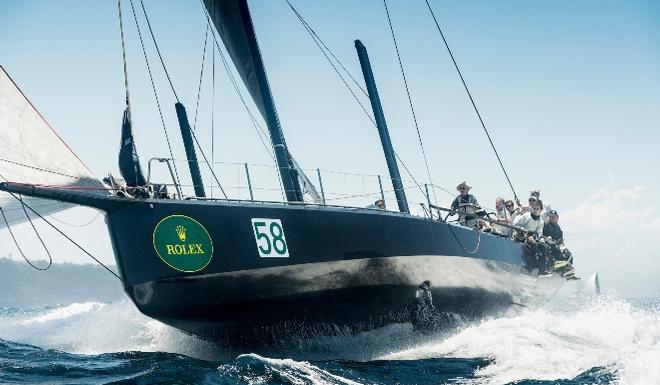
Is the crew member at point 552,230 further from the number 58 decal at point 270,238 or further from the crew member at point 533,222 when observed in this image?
the number 58 decal at point 270,238

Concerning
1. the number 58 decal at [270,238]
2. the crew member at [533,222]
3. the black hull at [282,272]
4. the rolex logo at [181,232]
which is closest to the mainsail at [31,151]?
the black hull at [282,272]

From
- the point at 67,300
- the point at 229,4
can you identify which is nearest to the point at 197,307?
the point at 229,4

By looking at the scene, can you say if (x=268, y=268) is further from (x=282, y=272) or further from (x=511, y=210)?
(x=511, y=210)

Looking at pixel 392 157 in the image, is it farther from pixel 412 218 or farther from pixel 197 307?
pixel 197 307

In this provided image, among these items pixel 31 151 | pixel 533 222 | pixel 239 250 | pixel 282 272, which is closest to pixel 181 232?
pixel 239 250

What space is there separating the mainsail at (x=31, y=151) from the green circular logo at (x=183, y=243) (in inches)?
40.9

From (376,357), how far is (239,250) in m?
2.70

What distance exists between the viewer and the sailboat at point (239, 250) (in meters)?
6.01

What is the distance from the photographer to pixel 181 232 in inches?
236

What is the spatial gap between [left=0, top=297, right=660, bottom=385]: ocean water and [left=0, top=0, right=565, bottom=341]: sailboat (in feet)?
1.50

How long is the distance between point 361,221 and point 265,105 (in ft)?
9.49

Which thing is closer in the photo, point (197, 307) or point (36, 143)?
point (197, 307)

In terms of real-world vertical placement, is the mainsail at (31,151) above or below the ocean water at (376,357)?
above

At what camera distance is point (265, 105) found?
26.8ft
